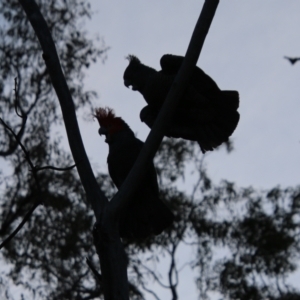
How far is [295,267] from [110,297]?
9559 millimetres

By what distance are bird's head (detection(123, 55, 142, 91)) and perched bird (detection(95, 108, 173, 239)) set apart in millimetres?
305

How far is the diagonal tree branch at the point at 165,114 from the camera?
403 centimetres

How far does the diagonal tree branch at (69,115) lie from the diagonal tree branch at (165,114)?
5.0 inches

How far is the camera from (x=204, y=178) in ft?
45.8

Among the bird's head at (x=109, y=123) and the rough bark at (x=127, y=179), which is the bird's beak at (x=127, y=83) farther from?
the rough bark at (x=127, y=179)

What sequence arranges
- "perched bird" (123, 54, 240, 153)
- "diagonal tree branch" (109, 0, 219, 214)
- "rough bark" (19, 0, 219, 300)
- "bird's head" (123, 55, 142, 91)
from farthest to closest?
"bird's head" (123, 55, 142, 91)
"perched bird" (123, 54, 240, 153)
"diagonal tree branch" (109, 0, 219, 214)
"rough bark" (19, 0, 219, 300)

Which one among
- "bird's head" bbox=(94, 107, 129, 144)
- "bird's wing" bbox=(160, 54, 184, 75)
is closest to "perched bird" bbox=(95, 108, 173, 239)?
"bird's head" bbox=(94, 107, 129, 144)

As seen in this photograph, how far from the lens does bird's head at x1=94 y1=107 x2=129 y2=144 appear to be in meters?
5.66

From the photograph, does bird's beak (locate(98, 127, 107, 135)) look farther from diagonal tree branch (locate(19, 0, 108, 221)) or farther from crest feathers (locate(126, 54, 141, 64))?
diagonal tree branch (locate(19, 0, 108, 221))

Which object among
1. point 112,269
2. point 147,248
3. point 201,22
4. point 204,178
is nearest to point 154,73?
point 201,22

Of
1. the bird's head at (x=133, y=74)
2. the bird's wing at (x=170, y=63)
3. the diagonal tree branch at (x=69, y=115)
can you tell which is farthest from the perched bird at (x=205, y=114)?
the diagonal tree branch at (x=69, y=115)

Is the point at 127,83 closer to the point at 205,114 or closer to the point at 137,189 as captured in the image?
the point at 205,114

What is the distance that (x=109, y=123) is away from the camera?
5727 millimetres

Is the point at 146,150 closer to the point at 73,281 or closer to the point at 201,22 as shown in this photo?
the point at 201,22
